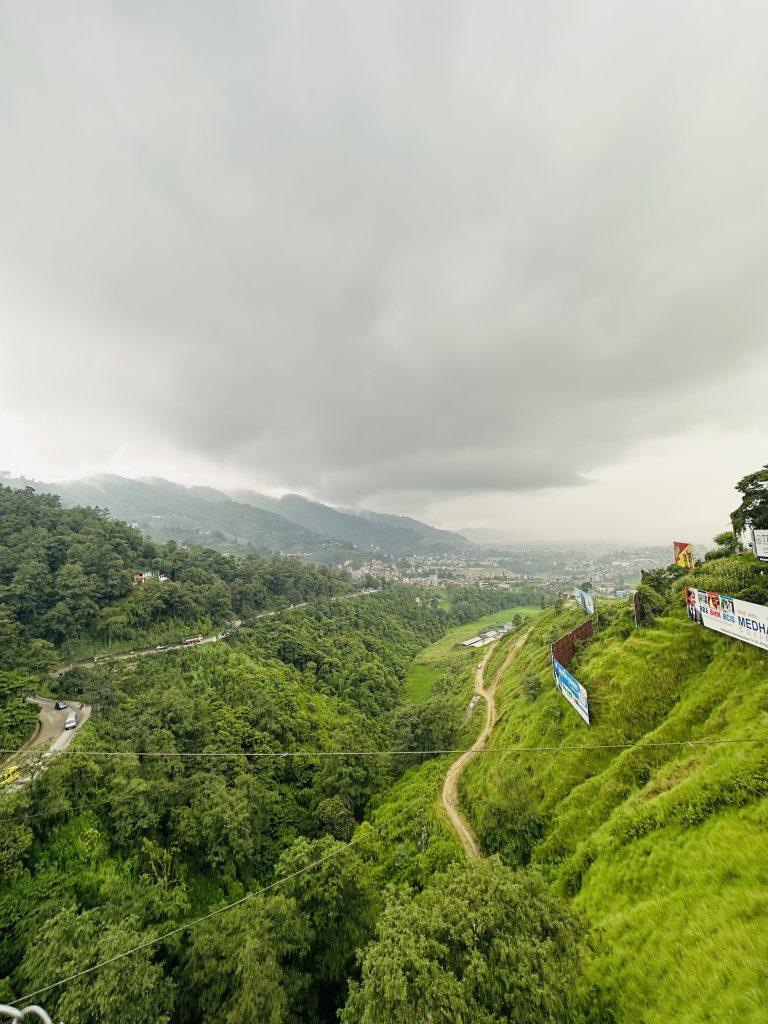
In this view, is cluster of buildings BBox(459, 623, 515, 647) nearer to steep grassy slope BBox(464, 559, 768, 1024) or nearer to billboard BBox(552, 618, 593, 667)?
billboard BBox(552, 618, 593, 667)

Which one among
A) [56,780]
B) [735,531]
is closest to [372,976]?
[56,780]

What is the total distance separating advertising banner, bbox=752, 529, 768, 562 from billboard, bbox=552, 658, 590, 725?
14367 millimetres

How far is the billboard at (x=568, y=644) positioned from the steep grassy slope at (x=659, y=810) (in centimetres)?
94

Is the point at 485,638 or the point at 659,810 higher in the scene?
the point at 659,810

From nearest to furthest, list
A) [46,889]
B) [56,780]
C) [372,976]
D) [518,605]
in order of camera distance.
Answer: [372,976]
[46,889]
[56,780]
[518,605]

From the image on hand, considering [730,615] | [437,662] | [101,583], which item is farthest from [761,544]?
[101,583]

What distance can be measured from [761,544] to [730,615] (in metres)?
6.73

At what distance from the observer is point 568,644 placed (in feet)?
107

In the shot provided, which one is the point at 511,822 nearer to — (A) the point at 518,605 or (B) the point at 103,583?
(B) the point at 103,583

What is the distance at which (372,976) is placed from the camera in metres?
10.7

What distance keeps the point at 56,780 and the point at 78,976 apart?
12859mm

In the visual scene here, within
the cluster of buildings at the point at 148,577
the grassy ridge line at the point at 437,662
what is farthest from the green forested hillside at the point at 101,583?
the grassy ridge line at the point at 437,662

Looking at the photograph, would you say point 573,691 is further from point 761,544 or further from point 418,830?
point 761,544

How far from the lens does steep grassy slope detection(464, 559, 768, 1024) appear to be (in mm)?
10562
